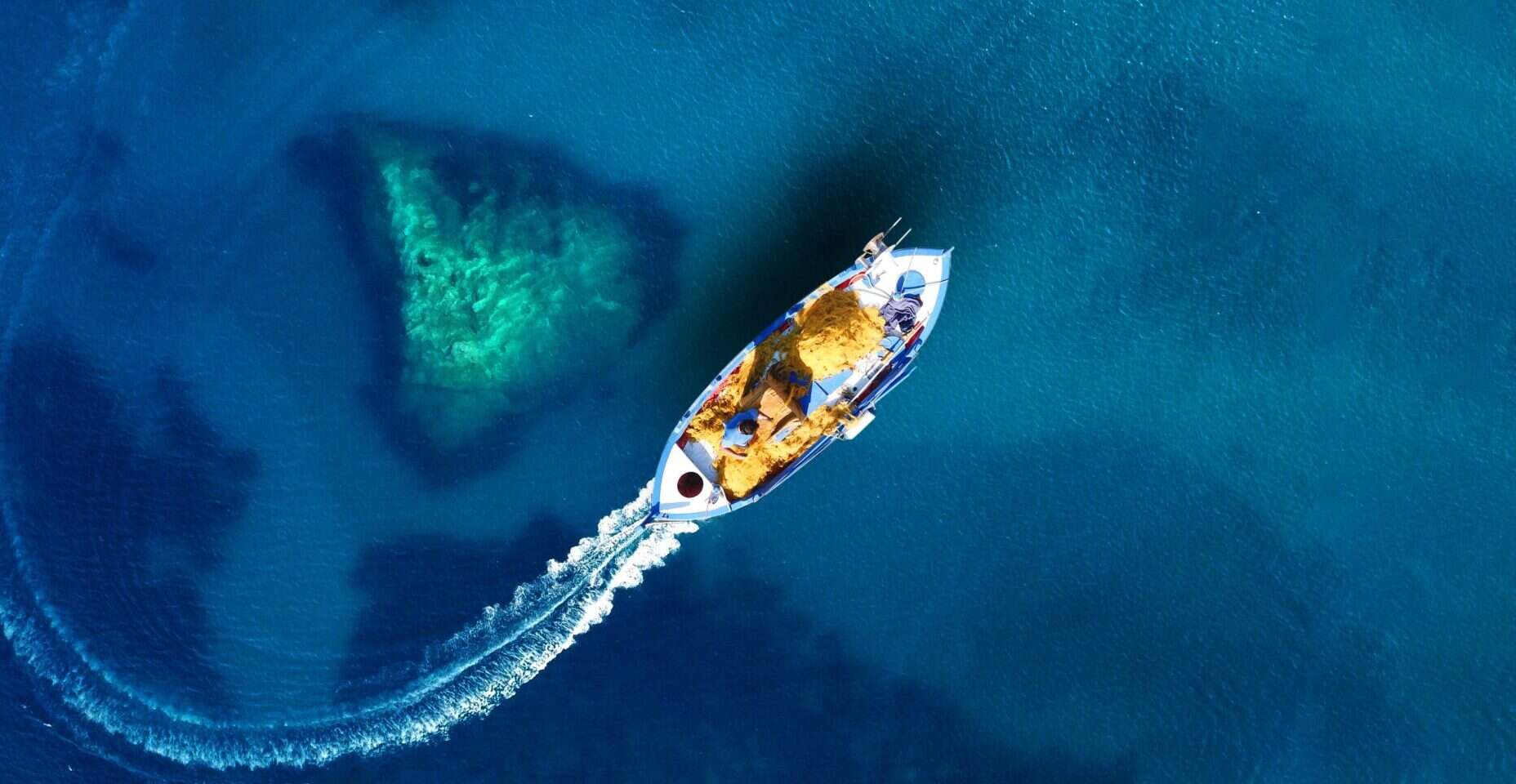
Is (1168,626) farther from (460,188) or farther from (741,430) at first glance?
(460,188)

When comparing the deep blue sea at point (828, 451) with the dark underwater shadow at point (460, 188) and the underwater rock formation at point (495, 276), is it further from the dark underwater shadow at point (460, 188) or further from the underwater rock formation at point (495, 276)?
the underwater rock formation at point (495, 276)

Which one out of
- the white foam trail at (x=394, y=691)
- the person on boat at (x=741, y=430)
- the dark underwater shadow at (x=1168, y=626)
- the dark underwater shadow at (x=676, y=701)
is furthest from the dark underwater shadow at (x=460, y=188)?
the dark underwater shadow at (x=1168, y=626)

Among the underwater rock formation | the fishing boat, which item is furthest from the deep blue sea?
the fishing boat

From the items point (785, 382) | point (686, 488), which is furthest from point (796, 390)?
point (686, 488)

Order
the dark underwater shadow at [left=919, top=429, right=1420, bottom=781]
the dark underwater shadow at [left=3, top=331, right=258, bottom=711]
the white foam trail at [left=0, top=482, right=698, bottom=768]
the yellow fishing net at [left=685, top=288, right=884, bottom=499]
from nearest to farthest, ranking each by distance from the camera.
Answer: the yellow fishing net at [left=685, top=288, right=884, bottom=499] → the dark underwater shadow at [left=919, top=429, right=1420, bottom=781] → the dark underwater shadow at [left=3, top=331, right=258, bottom=711] → the white foam trail at [left=0, top=482, right=698, bottom=768]

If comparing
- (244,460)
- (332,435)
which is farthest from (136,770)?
(332,435)

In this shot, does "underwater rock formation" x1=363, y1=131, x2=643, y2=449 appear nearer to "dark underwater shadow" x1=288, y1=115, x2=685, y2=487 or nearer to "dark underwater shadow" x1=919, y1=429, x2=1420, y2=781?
"dark underwater shadow" x1=288, y1=115, x2=685, y2=487
